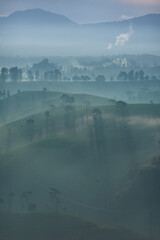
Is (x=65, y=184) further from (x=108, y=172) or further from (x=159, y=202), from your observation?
(x=159, y=202)

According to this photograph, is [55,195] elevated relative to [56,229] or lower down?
elevated

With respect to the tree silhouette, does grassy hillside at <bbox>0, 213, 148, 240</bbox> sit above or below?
below

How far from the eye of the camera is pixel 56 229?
136 metres

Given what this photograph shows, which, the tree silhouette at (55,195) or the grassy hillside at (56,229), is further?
the tree silhouette at (55,195)

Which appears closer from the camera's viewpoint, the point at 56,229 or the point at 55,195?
the point at 56,229

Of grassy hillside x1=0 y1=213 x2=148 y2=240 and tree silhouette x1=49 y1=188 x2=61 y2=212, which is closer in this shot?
grassy hillside x1=0 y1=213 x2=148 y2=240

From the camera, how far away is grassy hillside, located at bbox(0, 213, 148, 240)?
13002cm

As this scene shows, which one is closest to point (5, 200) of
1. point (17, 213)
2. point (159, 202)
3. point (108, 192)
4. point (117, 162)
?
point (17, 213)

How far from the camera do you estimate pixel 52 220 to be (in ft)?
465

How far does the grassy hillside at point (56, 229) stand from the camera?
427 feet

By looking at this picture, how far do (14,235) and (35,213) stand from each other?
1713 cm

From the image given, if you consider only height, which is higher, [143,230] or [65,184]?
[65,184]

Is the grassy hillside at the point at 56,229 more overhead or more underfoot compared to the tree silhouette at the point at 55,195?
more underfoot

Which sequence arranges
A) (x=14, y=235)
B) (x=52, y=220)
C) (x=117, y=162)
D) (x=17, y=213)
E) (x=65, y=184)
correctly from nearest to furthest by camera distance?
(x=14, y=235)
(x=52, y=220)
(x=17, y=213)
(x=65, y=184)
(x=117, y=162)
